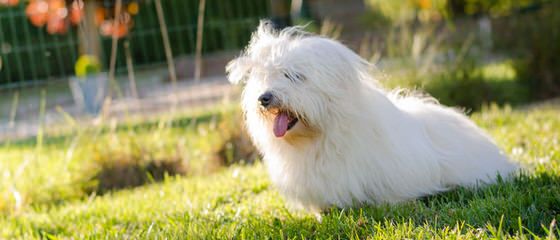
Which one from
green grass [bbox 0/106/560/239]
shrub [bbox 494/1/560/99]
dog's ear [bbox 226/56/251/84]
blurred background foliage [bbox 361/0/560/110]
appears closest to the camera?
green grass [bbox 0/106/560/239]

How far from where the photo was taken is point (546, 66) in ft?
26.4

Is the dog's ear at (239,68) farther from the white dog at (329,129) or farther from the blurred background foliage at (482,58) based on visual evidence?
the blurred background foliage at (482,58)

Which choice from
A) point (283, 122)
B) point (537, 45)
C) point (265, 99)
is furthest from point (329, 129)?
point (537, 45)

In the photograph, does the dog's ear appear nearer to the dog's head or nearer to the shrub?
the dog's head

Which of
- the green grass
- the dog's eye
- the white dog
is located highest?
the dog's eye

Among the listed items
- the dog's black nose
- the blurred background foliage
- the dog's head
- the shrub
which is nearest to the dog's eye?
the dog's head

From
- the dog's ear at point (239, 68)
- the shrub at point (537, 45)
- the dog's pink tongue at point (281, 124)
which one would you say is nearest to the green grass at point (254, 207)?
the dog's pink tongue at point (281, 124)

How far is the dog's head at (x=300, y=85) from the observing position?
3.01m

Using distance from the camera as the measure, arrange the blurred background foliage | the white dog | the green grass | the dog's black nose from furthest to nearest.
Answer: the blurred background foliage → the white dog → the dog's black nose → the green grass

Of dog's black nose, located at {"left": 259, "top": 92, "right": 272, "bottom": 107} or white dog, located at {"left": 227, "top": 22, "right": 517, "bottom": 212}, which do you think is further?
white dog, located at {"left": 227, "top": 22, "right": 517, "bottom": 212}

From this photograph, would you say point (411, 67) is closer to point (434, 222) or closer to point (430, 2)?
point (434, 222)

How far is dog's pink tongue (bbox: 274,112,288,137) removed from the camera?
3023 millimetres

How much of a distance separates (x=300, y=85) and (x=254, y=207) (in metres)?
1.06

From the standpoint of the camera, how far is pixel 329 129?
3.14m
